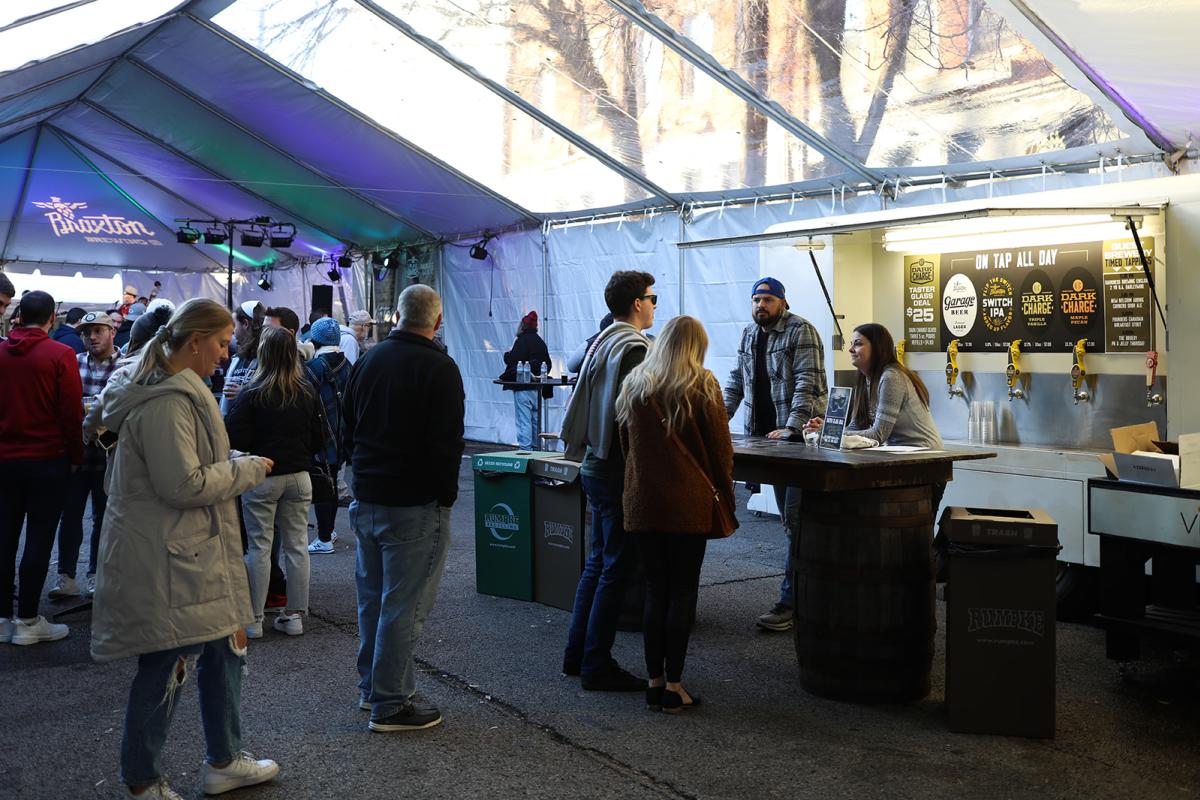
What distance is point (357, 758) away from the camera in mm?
3787

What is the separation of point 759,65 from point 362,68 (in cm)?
464

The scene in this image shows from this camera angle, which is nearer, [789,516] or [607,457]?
[607,457]

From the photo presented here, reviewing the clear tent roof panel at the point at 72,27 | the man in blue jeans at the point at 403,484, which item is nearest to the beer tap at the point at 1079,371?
the man in blue jeans at the point at 403,484

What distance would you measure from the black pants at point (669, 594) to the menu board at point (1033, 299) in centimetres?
338

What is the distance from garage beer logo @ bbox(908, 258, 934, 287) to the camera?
24.5 feet

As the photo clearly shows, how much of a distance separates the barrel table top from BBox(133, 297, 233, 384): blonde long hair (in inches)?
90.5

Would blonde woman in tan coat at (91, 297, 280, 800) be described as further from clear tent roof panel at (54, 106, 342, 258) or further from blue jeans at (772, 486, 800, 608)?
clear tent roof panel at (54, 106, 342, 258)

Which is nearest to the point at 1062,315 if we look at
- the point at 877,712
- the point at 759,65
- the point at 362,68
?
the point at 759,65

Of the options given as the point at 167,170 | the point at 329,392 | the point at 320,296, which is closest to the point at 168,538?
the point at 329,392

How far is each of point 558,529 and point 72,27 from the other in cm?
669

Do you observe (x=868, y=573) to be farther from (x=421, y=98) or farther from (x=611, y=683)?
→ (x=421, y=98)

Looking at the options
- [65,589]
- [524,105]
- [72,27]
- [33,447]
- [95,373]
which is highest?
[72,27]

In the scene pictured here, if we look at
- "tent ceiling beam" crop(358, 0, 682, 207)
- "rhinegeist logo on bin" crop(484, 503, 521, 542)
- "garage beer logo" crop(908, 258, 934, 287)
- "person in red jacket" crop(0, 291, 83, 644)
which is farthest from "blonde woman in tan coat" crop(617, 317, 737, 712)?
"tent ceiling beam" crop(358, 0, 682, 207)

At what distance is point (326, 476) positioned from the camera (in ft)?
18.5
